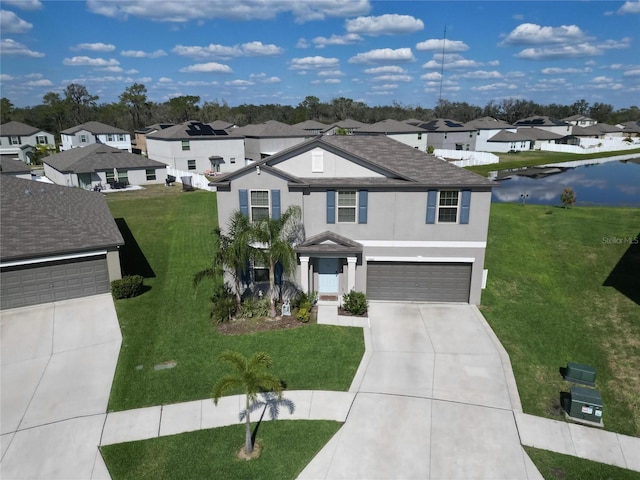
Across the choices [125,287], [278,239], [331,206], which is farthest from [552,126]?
[125,287]

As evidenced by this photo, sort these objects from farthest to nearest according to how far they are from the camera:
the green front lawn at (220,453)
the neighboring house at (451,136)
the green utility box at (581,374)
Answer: the neighboring house at (451,136)
the green utility box at (581,374)
the green front lawn at (220,453)

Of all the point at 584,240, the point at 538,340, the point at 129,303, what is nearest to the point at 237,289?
the point at 129,303

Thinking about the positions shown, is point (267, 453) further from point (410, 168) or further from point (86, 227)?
point (86, 227)

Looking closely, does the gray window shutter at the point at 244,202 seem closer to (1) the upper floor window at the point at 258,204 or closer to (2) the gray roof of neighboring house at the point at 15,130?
(1) the upper floor window at the point at 258,204

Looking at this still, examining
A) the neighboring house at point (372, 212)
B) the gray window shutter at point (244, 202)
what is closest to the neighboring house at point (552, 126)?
the neighboring house at point (372, 212)

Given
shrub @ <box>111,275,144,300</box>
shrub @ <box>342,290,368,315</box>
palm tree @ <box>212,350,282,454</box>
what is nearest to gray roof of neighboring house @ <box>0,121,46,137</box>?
shrub @ <box>111,275,144,300</box>

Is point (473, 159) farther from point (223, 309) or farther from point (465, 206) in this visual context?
point (223, 309)
